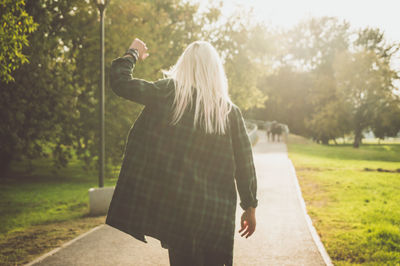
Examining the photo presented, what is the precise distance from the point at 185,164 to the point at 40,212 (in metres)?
8.21

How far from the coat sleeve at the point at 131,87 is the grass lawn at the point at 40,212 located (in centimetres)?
372

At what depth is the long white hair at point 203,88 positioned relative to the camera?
89.4 inches

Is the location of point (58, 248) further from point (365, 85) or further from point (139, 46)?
point (365, 85)

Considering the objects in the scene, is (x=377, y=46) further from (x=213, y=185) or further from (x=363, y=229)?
(x=213, y=185)

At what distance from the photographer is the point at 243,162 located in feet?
7.88

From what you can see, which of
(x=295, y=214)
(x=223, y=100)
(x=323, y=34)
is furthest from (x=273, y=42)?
(x=323, y=34)

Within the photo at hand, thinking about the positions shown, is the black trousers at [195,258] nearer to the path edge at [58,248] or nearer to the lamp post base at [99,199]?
the path edge at [58,248]

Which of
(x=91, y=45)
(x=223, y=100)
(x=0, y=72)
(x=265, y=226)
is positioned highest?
(x=91, y=45)

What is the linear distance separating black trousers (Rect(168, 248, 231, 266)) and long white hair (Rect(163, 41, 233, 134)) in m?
0.71

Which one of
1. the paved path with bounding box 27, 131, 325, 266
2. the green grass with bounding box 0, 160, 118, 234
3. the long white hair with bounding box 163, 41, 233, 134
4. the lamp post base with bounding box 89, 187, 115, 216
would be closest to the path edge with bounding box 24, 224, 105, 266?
the paved path with bounding box 27, 131, 325, 266

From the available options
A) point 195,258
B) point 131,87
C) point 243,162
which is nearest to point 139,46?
point 131,87

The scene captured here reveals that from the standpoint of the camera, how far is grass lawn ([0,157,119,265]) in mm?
5891

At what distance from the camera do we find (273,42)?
29.2 m

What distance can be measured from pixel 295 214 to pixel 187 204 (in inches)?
231
